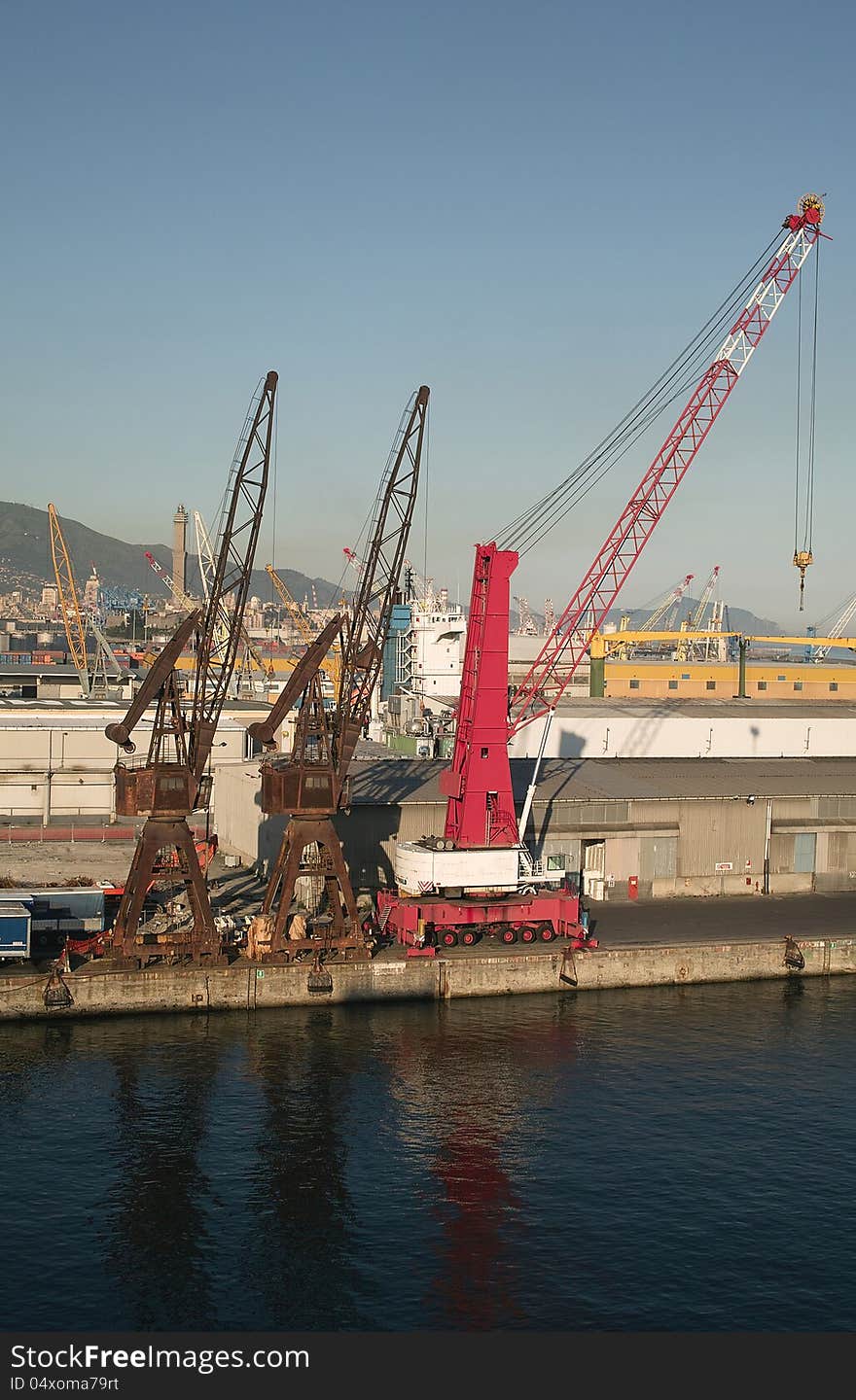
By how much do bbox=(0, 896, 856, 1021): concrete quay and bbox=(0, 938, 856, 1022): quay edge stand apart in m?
0.04

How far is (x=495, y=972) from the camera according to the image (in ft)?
179

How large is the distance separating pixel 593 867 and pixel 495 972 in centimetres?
1340

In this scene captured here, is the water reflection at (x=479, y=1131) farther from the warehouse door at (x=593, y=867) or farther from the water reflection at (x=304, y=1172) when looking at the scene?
the warehouse door at (x=593, y=867)

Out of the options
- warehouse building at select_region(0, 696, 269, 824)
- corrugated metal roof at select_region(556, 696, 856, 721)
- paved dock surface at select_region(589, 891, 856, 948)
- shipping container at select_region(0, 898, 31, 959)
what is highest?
corrugated metal roof at select_region(556, 696, 856, 721)

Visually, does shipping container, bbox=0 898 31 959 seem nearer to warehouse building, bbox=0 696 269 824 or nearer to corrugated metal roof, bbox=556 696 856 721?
warehouse building, bbox=0 696 269 824

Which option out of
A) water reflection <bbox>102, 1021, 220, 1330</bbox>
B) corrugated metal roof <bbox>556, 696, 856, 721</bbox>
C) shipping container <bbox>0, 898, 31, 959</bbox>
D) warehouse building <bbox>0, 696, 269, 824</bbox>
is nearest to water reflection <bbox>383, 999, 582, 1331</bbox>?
water reflection <bbox>102, 1021, 220, 1330</bbox>

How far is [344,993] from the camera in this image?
5319cm

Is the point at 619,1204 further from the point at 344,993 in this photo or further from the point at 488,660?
the point at 488,660

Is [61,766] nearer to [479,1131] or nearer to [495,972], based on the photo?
[495,972]

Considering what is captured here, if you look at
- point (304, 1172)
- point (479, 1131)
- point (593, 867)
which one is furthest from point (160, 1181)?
point (593, 867)

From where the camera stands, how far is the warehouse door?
2594 inches

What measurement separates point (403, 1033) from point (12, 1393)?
25.1 meters

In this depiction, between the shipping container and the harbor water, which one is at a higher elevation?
the shipping container

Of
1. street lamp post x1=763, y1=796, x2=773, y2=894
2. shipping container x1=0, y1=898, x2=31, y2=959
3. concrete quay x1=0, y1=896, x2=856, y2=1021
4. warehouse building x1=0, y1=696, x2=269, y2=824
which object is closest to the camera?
concrete quay x1=0, y1=896, x2=856, y2=1021
